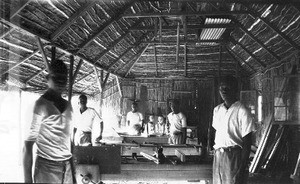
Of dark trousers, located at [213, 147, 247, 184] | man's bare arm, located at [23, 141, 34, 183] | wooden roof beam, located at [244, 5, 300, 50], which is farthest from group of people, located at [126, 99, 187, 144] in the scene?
man's bare arm, located at [23, 141, 34, 183]

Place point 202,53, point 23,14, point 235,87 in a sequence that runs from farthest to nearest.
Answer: point 202,53 → point 23,14 → point 235,87

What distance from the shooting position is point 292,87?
7000mm

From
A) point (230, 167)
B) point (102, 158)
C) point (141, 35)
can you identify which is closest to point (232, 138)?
point (230, 167)

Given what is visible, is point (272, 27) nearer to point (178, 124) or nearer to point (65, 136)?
point (178, 124)

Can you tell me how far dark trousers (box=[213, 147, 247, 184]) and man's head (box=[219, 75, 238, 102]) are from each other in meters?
0.58

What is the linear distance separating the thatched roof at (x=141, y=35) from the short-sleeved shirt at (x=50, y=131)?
2.89 meters

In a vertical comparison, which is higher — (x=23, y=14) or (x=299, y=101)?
(x=23, y=14)

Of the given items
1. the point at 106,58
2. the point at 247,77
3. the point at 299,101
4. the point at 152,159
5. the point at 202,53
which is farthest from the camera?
the point at 247,77

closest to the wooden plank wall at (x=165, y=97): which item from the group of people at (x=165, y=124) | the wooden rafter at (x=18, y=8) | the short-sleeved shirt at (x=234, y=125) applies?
the group of people at (x=165, y=124)

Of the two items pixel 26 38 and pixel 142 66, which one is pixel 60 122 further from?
pixel 142 66

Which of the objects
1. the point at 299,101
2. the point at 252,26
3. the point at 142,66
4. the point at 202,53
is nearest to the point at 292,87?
the point at 299,101

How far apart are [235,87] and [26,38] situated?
5.01 meters

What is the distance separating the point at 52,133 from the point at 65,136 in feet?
0.47

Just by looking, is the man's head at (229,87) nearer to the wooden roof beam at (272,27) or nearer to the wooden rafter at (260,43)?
the wooden roof beam at (272,27)
